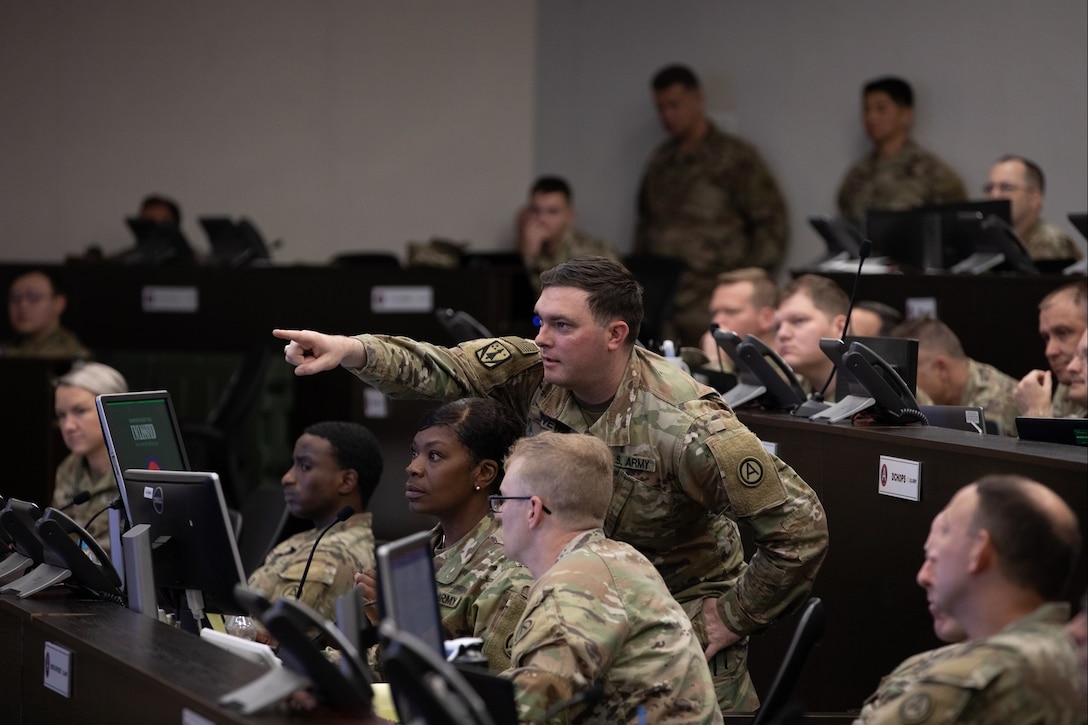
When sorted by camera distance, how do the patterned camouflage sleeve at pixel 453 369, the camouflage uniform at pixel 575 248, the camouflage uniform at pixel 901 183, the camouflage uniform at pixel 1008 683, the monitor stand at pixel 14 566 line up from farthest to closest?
the camouflage uniform at pixel 575 248 < the camouflage uniform at pixel 901 183 < the monitor stand at pixel 14 566 < the patterned camouflage sleeve at pixel 453 369 < the camouflage uniform at pixel 1008 683

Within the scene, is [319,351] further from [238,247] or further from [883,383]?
[238,247]

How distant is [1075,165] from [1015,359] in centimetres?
278

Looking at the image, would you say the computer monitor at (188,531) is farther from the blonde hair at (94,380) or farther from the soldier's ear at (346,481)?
the blonde hair at (94,380)

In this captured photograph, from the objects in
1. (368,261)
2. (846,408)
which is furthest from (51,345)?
(846,408)

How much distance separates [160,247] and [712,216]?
3384mm

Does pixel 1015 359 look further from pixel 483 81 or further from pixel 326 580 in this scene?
pixel 483 81

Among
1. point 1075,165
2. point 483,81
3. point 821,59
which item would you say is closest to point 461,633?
point 1075,165

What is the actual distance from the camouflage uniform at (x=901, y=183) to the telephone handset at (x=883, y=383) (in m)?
4.91

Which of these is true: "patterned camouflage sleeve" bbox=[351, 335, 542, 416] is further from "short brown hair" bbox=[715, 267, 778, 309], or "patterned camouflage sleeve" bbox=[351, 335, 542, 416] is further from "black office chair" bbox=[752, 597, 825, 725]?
"short brown hair" bbox=[715, 267, 778, 309]

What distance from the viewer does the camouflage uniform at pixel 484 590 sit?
2908 mm

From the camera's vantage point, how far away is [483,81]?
10297mm

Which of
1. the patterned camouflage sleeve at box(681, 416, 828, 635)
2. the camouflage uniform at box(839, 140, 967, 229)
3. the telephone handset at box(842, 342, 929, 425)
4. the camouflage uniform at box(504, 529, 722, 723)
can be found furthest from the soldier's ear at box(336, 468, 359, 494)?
the camouflage uniform at box(839, 140, 967, 229)

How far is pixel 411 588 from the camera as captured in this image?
7.29ft

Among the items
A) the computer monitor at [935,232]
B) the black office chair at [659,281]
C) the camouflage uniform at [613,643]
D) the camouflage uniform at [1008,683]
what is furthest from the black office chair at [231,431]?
the camouflage uniform at [1008,683]
